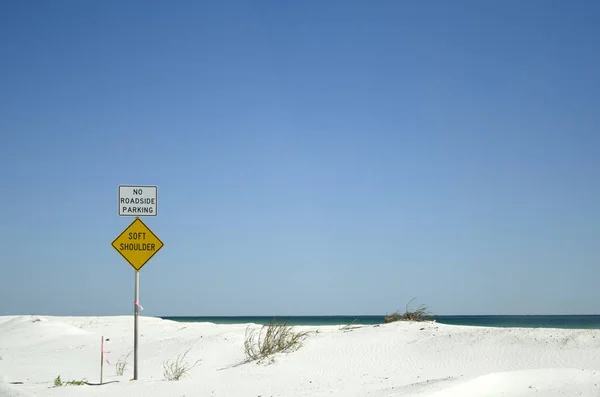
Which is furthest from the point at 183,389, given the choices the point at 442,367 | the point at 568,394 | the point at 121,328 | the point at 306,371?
the point at 121,328

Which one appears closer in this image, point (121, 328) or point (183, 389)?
point (183, 389)

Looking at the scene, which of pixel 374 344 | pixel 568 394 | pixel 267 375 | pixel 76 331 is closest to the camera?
pixel 568 394

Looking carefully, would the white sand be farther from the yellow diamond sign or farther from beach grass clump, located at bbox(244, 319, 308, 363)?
the yellow diamond sign

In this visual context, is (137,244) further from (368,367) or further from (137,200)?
(368,367)

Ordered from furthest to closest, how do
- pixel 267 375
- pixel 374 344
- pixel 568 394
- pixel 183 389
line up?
pixel 374 344, pixel 267 375, pixel 183 389, pixel 568 394

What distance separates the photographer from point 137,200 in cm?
1248

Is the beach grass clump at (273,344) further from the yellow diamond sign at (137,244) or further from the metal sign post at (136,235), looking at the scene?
the yellow diamond sign at (137,244)

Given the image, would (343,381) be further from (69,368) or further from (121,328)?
(121,328)

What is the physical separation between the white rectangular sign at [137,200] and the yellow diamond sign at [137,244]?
214mm

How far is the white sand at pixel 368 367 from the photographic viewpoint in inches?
361

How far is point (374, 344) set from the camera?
14367 mm

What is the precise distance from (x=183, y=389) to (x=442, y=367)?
16.6ft

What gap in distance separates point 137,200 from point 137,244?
2.96 ft

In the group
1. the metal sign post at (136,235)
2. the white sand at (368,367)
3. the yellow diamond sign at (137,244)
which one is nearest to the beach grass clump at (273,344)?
the white sand at (368,367)
